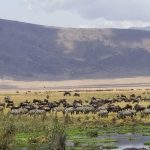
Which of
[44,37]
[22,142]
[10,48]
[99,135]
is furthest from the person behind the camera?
[44,37]

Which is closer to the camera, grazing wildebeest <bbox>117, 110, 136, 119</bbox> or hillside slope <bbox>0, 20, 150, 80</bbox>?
grazing wildebeest <bbox>117, 110, 136, 119</bbox>

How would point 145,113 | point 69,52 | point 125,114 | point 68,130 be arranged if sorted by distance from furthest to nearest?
point 69,52, point 145,113, point 125,114, point 68,130

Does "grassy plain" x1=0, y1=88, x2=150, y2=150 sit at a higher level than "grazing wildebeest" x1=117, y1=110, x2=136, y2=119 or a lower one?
lower

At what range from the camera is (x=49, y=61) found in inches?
5669

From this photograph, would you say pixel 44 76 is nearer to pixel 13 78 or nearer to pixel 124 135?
pixel 13 78

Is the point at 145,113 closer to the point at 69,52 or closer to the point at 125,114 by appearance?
the point at 125,114

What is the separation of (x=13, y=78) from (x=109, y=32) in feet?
168

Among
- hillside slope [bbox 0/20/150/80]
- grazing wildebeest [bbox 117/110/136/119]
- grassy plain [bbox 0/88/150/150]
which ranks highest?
hillside slope [bbox 0/20/150/80]

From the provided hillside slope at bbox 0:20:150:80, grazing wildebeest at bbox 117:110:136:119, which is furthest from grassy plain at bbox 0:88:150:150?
hillside slope at bbox 0:20:150:80

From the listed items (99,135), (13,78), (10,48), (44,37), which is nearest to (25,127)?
(99,135)

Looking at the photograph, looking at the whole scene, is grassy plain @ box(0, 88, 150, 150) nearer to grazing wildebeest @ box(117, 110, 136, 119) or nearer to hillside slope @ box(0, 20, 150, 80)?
grazing wildebeest @ box(117, 110, 136, 119)

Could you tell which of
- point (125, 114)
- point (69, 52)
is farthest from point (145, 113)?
point (69, 52)

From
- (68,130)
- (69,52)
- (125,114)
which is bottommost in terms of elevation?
(68,130)

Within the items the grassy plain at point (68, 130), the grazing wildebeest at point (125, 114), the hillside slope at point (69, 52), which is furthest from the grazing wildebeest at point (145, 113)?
the hillside slope at point (69, 52)
